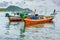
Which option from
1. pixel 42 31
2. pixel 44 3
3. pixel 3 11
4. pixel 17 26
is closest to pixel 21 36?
pixel 17 26

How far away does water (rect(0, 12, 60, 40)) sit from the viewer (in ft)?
5.12

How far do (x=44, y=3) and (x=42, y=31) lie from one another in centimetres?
33

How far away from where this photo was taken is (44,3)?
1.61 metres

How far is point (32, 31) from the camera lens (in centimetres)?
158

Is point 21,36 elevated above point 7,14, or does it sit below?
below

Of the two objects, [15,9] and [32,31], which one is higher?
[15,9]

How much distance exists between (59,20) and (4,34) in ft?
2.14

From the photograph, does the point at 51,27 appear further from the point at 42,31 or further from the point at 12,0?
the point at 12,0

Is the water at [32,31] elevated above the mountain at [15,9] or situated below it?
below

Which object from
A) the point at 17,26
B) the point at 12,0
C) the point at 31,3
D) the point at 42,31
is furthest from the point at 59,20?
the point at 12,0

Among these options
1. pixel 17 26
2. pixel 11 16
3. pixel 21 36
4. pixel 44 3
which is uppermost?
pixel 44 3

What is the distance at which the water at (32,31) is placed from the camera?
156 cm

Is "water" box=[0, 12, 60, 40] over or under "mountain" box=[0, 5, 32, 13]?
under

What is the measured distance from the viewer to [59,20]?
5.16 feet
